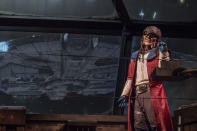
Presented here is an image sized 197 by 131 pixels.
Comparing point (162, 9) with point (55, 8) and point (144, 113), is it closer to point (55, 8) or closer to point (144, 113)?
point (55, 8)

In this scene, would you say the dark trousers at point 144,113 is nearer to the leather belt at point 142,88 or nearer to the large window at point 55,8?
the leather belt at point 142,88

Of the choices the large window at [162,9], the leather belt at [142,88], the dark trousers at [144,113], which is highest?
the large window at [162,9]

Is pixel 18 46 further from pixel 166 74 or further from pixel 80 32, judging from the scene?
pixel 166 74

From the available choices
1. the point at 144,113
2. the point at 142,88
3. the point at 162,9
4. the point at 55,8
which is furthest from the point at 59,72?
the point at 144,113

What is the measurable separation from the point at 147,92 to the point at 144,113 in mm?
262

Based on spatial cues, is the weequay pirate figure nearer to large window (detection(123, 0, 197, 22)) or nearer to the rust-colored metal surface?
the rust-colored metal surface

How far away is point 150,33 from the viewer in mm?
4137

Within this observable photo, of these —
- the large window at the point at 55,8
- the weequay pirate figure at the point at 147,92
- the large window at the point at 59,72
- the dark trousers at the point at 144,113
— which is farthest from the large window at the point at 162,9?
the dark trousers at the point at 144,113

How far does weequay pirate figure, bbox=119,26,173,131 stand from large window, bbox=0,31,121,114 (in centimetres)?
215

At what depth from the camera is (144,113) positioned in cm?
385

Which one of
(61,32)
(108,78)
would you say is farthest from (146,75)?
(61,32)

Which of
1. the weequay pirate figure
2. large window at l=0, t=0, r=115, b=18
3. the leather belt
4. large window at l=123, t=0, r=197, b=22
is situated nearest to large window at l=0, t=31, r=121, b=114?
large window at l=0, t=0, r=115, b=18

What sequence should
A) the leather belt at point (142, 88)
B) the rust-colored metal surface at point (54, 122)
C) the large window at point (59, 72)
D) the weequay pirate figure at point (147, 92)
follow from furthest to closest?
the large window at point (59, 72), the rust-colored metal surface at point (54, 122), the leather belt at point (142, 88), the weequay pirate figure at point (147, 92)

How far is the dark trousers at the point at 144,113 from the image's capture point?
375 centimetres
